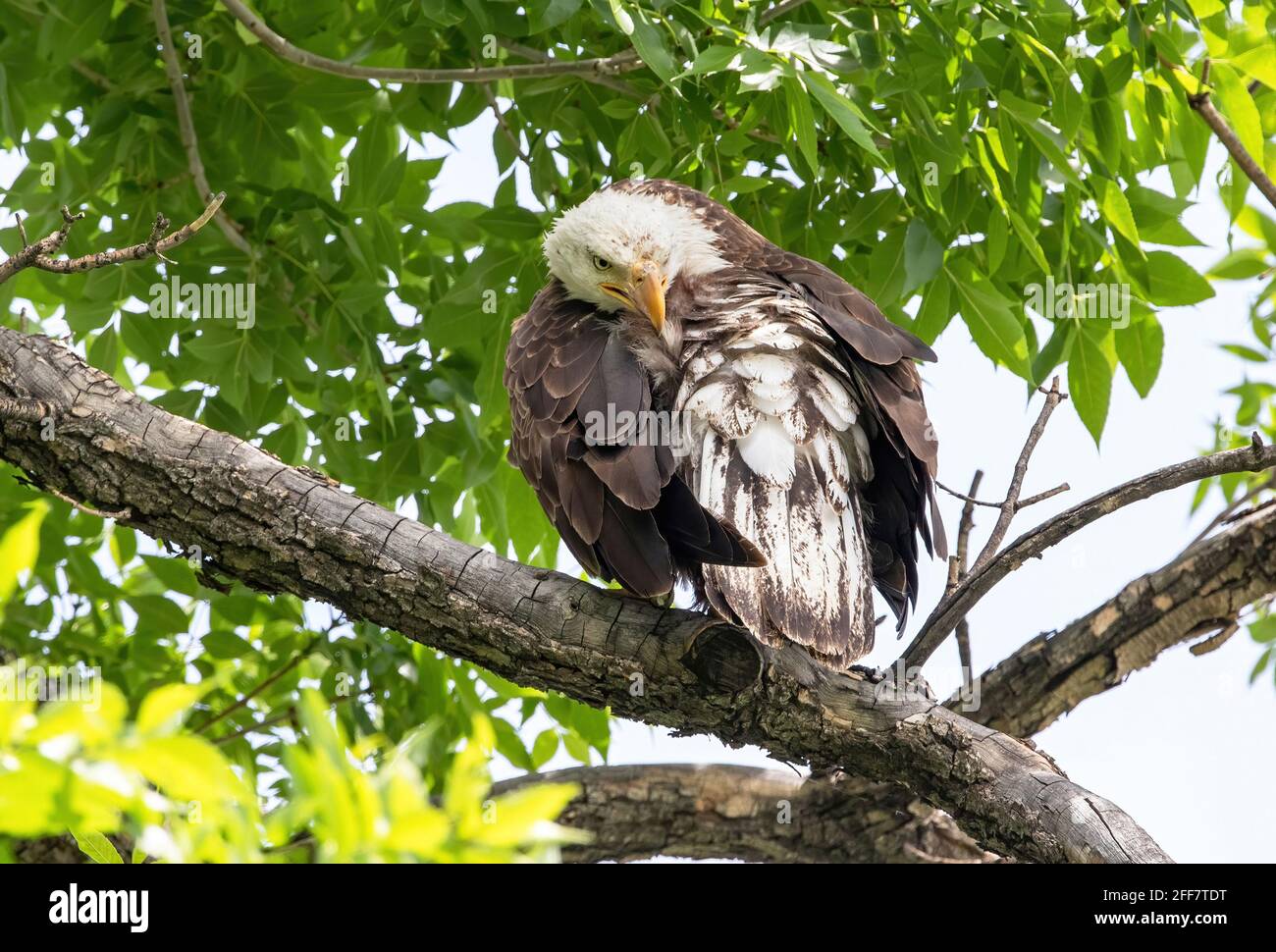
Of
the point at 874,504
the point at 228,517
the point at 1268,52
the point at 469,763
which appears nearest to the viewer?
the point at 469,763

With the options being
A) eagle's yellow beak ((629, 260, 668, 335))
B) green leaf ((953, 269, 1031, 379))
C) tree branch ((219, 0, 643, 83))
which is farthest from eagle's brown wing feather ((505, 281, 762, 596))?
green leaf ((953, 269, 1031, 379))

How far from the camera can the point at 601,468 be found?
2.41 m

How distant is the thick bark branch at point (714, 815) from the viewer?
3689mm

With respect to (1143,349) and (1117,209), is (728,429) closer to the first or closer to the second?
(1117,209)

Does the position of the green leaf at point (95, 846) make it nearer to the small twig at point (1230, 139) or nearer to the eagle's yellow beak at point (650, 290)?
the eagle's yellow beak at point (650, 290)

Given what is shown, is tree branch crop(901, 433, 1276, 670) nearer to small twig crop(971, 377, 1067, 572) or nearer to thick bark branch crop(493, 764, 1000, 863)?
small twig crop(971, 377, 1067, 572)

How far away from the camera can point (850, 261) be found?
374cm

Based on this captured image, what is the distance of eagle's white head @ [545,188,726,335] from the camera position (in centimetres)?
305

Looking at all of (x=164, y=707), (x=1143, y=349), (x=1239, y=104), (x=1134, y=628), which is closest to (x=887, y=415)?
(x=1143, y=349)

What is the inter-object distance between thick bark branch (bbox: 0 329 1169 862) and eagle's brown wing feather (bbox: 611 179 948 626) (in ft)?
1.58
